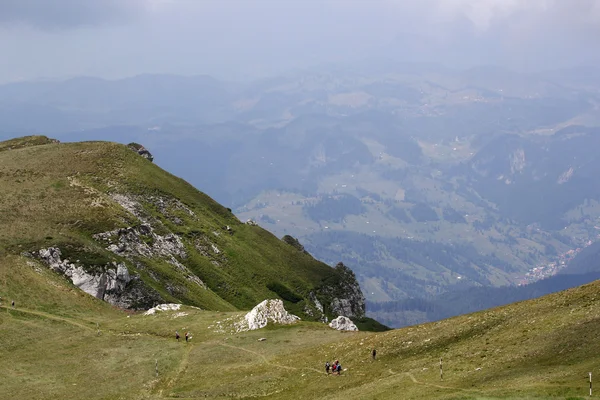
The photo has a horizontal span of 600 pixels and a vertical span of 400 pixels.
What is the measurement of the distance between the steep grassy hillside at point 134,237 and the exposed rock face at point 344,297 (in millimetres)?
1074

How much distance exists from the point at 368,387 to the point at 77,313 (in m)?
59.4

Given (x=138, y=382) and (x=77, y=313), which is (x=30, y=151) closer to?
(x=77, y=313)

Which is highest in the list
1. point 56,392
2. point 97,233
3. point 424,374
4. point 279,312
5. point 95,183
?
point 95,183

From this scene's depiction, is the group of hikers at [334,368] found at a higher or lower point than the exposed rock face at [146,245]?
lower

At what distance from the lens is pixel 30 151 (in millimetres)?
166875

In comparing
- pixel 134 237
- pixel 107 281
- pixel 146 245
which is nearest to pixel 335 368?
pixel 107 281

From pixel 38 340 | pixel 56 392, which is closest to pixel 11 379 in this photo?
pixel 56 392

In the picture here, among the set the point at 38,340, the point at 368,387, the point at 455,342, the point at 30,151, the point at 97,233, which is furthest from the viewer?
the point at 30,151

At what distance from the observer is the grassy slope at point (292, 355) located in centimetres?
4609

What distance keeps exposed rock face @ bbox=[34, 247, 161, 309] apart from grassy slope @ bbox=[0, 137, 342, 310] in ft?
10.3

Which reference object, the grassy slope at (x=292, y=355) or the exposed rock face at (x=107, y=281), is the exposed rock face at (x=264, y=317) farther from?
the exposed rock face at (x=107, y=281)

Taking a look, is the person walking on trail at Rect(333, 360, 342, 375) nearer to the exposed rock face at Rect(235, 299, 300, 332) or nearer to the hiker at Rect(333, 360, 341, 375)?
the hiker at Rect(333, 360, 341, 375)

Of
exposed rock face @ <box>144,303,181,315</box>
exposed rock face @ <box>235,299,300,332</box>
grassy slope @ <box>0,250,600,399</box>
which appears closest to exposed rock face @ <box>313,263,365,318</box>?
exposed rock face @ <box>144,303,181,315</box>

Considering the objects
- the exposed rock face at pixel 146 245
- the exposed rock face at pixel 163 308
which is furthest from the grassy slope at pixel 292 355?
the exposed rock face at pixel 146 245
